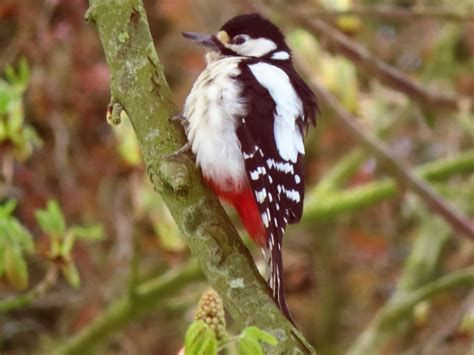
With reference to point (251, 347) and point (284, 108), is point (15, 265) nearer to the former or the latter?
point (284, 108)

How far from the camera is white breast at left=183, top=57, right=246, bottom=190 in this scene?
2.07m

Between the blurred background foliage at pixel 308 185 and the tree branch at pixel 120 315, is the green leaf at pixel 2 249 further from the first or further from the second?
the tree branch at pixel 120 315

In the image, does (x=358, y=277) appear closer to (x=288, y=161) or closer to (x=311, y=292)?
(x=311, y=292)

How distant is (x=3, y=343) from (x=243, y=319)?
3.46 meters

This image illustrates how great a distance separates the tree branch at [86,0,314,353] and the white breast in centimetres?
28

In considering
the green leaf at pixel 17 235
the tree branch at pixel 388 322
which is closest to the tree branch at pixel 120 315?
the tree branch at pixel 388 322

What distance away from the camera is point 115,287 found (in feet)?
14.3

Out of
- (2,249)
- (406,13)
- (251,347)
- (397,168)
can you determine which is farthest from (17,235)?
(406,13)

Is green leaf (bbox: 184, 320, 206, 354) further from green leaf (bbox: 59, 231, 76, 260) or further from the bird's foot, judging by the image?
green leaf (bbox: 59, 231, 76, 260)

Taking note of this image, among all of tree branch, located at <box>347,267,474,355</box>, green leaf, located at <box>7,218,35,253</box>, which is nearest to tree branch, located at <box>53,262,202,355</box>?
tree branch, located at <box>347,267,474,355</box>

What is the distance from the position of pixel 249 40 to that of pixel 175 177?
862 millimetres

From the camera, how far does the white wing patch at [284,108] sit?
2.15m

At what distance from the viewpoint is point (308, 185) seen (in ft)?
16.9

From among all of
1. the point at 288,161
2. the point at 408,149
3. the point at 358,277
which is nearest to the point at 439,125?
the point at 408,149
